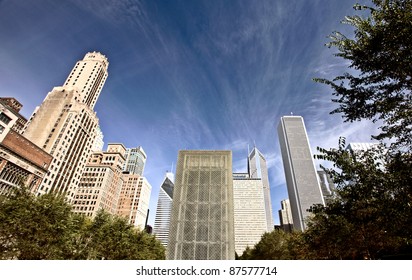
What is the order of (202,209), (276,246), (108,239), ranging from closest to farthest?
(108,239) < (276,246) < (202,209)

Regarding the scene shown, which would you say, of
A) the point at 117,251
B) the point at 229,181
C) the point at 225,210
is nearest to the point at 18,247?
the point at 117,251

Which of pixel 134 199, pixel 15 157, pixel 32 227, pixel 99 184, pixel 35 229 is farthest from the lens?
pixel 134 199

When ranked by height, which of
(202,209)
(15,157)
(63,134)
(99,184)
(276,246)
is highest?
(63,134)

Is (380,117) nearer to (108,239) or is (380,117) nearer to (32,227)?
(32,227)

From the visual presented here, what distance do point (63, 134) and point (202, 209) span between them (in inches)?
2566

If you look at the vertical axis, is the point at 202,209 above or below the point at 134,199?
below

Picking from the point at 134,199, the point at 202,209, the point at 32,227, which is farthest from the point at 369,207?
the point at 134,199

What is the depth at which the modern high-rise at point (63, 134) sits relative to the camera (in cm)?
7500

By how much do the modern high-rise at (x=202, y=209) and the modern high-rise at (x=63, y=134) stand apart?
4936 centimetres

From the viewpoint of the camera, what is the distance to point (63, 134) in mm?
78625

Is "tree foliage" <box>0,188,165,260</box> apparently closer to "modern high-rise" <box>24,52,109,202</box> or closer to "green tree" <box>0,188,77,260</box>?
"green tree" <box>0,188,77,260</box>

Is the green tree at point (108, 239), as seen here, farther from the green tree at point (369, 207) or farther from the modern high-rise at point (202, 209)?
the green tree at point (369, 207)

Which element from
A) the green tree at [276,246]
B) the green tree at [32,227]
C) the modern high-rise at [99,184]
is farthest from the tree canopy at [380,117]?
the modern high-rise at [99,184]
